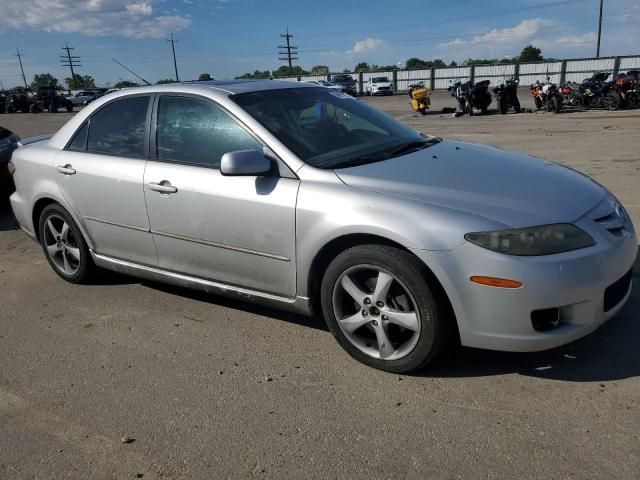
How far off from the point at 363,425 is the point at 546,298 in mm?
1078

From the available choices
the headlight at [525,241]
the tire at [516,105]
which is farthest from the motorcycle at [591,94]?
the headlight at [525,241]

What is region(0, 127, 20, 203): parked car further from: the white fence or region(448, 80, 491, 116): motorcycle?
the white fence

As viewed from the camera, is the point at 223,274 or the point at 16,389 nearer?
the point at 16,389

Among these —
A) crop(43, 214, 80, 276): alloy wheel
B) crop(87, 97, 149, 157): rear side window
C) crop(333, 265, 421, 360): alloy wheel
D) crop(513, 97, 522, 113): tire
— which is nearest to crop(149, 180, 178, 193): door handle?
crop(87, 97, 149, 157): rear side window

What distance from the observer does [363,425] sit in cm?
271

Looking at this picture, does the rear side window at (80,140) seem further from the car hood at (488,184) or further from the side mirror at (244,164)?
the car hood at (488,184)

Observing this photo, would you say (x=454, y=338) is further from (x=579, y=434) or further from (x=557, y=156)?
(x=557, y=156)

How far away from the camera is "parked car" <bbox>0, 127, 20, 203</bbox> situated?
7711mm

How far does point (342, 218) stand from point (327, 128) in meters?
1.01

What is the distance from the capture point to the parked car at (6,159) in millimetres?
7711

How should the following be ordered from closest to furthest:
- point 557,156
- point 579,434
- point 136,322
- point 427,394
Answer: point 579,434
point 427,394
point 136,322
point 557,156

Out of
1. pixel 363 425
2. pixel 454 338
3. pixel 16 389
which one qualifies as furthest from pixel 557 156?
pixel 16 389

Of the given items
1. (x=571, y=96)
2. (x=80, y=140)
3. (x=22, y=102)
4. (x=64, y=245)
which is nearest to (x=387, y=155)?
(x=80, y=140)

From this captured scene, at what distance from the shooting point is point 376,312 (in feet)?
10.2
